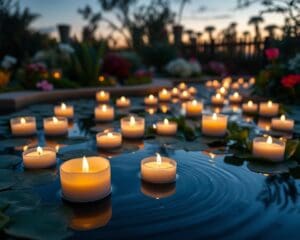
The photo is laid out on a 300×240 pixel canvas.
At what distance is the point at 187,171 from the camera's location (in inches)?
95.2

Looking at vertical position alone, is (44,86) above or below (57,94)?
above

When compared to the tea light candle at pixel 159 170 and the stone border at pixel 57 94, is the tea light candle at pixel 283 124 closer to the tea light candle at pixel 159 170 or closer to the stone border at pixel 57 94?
the tea light candle at pixel 159 170

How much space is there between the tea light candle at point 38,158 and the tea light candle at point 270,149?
1.59 m

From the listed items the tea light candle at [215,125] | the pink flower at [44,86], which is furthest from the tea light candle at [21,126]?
the pink flower at [44,86]

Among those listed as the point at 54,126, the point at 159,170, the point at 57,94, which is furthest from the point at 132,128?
the point at 57,94

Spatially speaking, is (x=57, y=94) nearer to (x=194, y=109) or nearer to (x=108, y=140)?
(x=194, y=109)

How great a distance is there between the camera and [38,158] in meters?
2.38

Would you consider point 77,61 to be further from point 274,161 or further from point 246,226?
point 246,226

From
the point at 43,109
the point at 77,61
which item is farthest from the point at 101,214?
the point at 77,61

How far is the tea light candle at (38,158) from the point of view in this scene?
2.38 metres

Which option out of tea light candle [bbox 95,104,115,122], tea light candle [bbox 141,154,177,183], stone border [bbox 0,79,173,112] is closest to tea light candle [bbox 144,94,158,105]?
tea light candle [bbox 95,104,115,122]

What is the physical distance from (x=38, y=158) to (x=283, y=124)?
8.59 ft

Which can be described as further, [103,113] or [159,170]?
[103,113]

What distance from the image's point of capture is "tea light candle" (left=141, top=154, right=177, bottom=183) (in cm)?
212
